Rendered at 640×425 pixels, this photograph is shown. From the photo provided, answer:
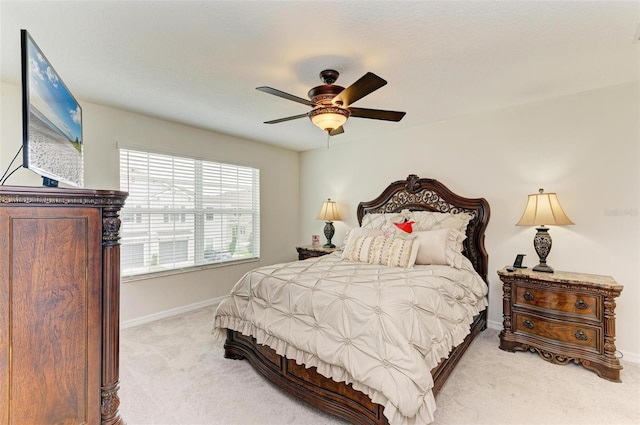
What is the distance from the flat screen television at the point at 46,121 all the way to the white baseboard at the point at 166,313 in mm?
2259

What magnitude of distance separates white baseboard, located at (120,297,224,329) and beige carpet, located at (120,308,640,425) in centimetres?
62

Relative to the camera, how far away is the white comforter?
1568 mm

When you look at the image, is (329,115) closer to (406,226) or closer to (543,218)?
(406,226)

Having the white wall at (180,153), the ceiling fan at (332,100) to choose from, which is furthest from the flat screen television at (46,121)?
the white wall at (180,153)

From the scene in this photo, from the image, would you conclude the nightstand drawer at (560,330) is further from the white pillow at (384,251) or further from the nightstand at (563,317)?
the white pillow at (384,251)

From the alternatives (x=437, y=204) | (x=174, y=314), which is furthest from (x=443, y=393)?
(x=174, y=314)

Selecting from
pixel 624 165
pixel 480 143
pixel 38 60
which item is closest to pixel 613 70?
pixel 624 165

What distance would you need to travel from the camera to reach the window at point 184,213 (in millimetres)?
3385

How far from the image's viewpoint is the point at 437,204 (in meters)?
3.62

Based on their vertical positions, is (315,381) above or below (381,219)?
below

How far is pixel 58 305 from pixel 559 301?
3.32 metres

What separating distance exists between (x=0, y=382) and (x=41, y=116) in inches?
38.4

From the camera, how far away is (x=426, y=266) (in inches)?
113

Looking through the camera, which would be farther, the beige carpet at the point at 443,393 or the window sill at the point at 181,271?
the window sill at the point at 181,271
